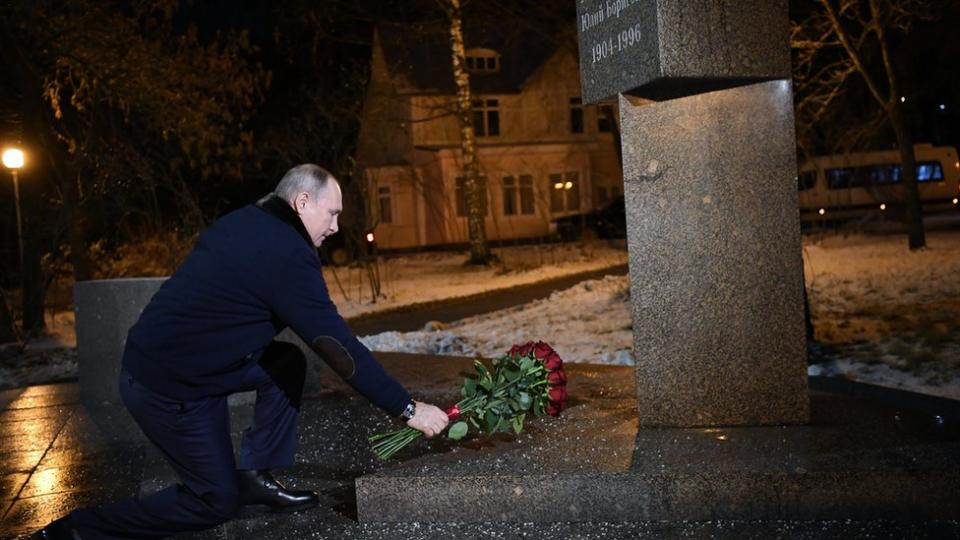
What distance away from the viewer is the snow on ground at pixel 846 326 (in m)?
8.43

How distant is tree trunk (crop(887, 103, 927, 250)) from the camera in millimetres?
20750

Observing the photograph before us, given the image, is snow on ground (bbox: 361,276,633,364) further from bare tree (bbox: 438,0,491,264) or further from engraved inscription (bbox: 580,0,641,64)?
bare tree (bbox: 438,0,491,264)

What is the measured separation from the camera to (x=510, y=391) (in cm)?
544

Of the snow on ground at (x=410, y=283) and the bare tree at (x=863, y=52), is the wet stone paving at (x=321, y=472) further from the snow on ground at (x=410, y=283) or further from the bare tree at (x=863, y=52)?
the bare tree at (x=863, y=52)

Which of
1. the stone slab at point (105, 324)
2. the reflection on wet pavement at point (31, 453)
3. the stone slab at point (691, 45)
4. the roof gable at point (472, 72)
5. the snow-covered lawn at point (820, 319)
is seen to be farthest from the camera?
the roof gable at point (472, 72)

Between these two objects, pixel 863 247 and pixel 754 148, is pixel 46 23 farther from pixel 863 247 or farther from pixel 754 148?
pixel 863 247

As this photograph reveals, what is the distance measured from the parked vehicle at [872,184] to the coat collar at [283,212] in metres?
27.9

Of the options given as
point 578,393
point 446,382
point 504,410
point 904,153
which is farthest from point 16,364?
point 904,153

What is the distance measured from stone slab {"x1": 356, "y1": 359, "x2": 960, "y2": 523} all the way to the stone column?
1.01ft

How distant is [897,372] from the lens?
813cm

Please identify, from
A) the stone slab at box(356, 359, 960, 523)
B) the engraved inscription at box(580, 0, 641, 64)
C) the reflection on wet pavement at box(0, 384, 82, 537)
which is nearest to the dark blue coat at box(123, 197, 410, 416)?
the stone slab at box(356, 359, 960, 523)

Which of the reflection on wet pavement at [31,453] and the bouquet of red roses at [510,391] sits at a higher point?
the bouquet of red roses at [510,391]

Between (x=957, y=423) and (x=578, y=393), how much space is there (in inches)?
94.7

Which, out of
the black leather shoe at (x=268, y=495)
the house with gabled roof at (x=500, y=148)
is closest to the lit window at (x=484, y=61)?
the house with gabled roof at (x=500, y=148)
